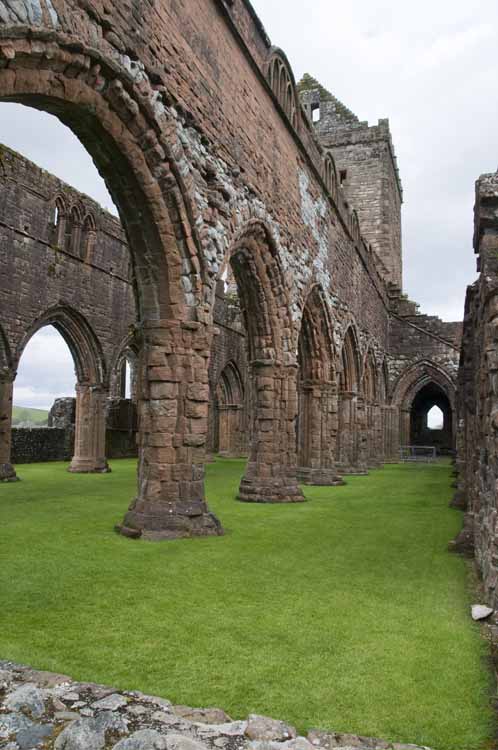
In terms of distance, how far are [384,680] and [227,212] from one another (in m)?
5.90

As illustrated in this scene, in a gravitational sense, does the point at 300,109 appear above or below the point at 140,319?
above

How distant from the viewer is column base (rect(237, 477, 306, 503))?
9523mm

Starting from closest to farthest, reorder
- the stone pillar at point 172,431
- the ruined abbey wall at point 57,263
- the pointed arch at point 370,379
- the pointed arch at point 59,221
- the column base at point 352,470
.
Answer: the stone pillar at point 172,431
the ruined abbey wall at point 57,263
the pointed arch at point 59,221
the column base at point 352,470
the pointed arch at point 370,379

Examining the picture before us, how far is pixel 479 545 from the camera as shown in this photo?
4.84 metres

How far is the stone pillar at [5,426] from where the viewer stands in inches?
468

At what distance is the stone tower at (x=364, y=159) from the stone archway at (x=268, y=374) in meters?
15.7

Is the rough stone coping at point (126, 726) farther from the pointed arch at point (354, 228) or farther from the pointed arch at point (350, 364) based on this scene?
the pointed arch at point (354, 228)

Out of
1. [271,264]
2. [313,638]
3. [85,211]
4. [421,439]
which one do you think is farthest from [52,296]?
[421,439]

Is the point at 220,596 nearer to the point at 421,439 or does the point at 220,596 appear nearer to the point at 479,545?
the point at 479,545

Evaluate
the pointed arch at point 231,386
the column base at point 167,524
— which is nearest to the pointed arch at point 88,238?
the pointed arch at point 231,386

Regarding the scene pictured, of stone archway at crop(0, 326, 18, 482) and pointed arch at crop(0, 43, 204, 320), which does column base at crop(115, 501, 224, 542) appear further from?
stone archway at crop(0, 326, 18, 482)

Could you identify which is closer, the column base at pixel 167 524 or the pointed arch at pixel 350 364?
the column base at pixel 167 524

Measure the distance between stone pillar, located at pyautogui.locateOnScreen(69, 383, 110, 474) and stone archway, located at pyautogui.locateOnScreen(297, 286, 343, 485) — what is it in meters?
5.04

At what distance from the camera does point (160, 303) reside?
6.64m
